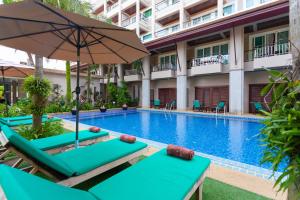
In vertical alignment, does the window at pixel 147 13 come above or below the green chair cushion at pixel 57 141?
above

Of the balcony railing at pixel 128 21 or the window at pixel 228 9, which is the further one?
the balcony railing at pixel 128 21

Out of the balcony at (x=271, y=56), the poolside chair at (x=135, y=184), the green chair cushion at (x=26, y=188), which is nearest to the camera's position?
the green chair cushion at (x=26, y=188)

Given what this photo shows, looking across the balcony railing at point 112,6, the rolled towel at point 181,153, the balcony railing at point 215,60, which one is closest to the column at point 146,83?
the balcony railing at point 215,60

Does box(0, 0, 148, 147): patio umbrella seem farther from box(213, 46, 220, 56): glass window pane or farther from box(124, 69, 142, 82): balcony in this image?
box(124, 69, 142, 82): balcony

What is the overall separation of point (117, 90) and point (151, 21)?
31.1 ft

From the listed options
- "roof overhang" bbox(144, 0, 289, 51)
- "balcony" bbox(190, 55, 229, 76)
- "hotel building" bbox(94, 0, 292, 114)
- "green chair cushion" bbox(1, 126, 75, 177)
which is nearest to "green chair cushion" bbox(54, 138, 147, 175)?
"green chair cushion" bbox(1, 126, 75, 177)

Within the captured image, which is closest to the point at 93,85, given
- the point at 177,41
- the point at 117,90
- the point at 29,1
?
the point at 117,90

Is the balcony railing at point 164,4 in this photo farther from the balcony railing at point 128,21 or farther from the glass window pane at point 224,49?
the glass window pane at point 224,49

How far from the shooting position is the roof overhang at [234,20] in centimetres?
1076

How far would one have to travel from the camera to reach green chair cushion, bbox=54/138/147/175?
2.81m

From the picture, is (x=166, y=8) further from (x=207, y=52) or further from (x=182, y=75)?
(x=182, y=75)

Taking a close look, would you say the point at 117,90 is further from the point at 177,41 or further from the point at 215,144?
the point at 215,144

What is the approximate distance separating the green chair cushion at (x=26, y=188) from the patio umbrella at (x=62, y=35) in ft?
6.97

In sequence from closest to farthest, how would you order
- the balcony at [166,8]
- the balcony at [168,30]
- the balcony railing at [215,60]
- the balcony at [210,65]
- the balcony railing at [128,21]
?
the balcony at [210,65], the balcony railing at [215,60], the balcony at [166,8], the balcony at [168,30], the balcony railing at [128,21]
